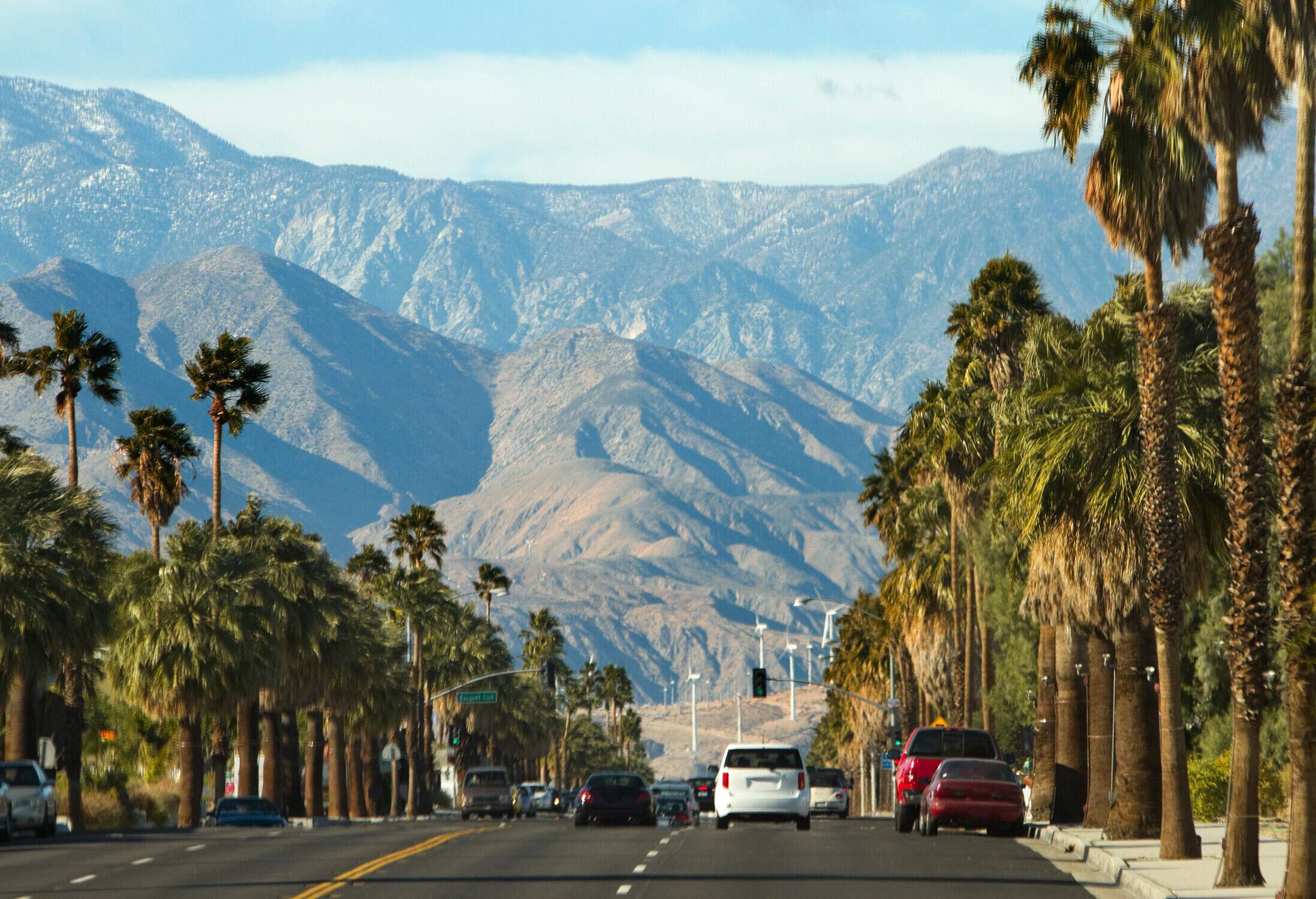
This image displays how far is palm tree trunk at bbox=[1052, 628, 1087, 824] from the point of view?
137 ft

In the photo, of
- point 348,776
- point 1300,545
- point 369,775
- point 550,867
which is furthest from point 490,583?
point 1300,545

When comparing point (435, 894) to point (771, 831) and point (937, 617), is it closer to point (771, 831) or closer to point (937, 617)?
point (771, 831)

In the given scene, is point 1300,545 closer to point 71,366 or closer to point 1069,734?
point 1069,734

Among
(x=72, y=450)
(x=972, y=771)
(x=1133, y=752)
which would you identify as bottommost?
(x=972, y=771)

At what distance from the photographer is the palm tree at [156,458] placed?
6312 centimetres

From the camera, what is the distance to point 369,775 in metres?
95.6

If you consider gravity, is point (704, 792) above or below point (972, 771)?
below

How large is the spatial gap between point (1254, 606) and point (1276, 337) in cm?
1973

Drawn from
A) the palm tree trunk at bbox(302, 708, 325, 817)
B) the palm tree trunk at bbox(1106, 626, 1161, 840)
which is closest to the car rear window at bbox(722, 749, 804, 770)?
the palm tree trunk at bbox(1106, 626, 1161, 840)

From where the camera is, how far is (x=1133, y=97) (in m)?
26.7

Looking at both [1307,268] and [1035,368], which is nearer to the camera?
[1307,268]

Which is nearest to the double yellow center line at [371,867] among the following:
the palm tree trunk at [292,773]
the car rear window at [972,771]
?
the car rear window at [972,771]

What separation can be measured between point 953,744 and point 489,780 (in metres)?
35.5

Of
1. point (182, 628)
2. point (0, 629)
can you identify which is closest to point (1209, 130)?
point (0, 629)
